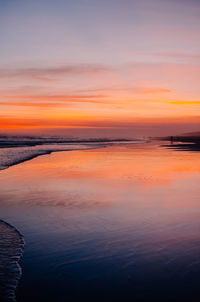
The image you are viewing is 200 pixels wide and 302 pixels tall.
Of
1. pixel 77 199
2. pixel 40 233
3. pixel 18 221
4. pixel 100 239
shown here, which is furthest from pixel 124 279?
pixel 77 199

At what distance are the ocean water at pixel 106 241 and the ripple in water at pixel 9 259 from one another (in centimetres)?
11

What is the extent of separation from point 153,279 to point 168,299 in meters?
0.50

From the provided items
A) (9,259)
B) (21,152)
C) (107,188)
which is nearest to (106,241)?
(9,259)

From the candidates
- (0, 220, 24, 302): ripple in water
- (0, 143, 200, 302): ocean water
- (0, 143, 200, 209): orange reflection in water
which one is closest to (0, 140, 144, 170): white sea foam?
(0, 143, 200, 209): orange reflection in water

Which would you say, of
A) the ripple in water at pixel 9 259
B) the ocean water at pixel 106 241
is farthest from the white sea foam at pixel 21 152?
the ripple in water at pixel 9 259

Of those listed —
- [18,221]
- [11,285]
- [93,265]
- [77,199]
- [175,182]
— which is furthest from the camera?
[175,182]

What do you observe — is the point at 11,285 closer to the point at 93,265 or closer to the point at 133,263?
the point at 93,265

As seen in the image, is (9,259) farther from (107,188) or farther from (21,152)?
(21,152)

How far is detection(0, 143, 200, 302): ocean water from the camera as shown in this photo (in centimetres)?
412

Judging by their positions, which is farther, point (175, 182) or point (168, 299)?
point (175, 182)

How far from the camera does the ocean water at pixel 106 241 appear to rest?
412 centimetres

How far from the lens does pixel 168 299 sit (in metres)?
3.87

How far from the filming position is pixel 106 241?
575cm

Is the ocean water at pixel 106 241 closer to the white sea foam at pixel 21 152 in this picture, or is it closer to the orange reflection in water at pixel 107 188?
the orange reflection in water at pixel 107 188
